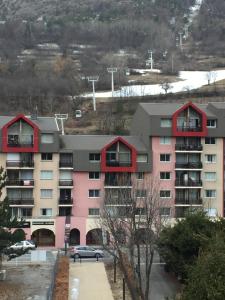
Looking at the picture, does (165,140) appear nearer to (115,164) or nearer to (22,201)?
(115,164)

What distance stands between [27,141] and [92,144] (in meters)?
5.47

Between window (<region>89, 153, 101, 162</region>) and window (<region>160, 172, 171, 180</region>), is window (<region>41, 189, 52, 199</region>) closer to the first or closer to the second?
window (<region>89, 153, 101, 162</region>)

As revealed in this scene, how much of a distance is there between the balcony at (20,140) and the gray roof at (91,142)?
2802mm

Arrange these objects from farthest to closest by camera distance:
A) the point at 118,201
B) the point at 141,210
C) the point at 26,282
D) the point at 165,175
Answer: the point at 165,175 < the point at 118,201 < the point at 141,210 < the point at 26,282

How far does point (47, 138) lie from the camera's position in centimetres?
4756

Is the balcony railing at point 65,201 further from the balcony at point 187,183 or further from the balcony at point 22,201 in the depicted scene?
the balcony at point 187,183

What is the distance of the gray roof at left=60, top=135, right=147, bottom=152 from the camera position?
47906 millimetres

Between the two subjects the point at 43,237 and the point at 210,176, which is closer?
the point at 43,237

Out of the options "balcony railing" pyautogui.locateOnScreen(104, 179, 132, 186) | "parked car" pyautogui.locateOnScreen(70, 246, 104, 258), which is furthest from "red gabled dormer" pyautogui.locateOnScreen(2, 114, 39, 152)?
"parked car" pyautogui.locateOnScreen(70, 246, 104, 258)

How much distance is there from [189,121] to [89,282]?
64.0ft

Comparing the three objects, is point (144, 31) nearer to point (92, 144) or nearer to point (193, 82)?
point (193, 82)

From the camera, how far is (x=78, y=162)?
47.5 metres

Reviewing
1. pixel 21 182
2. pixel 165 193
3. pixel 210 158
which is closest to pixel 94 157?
pixel 21 182

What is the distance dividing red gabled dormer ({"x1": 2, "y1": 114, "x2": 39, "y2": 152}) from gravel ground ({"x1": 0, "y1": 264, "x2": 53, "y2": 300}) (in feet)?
38.0
